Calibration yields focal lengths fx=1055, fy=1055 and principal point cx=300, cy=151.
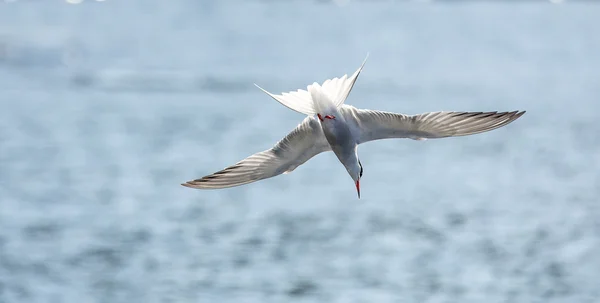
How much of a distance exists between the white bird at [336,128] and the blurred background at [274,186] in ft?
55.6

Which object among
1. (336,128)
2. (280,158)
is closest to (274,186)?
(280,158)

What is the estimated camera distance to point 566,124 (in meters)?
43.8

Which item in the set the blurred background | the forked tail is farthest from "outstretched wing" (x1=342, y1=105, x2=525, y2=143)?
the blurred background

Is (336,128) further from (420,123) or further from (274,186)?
(274,186)

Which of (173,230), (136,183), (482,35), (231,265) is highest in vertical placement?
(482,35)

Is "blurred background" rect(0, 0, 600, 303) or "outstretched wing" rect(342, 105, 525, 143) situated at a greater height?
"blurred background" rect(0, 0, 600, 303)

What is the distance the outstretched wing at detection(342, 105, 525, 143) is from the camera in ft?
23.9

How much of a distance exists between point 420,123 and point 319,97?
853mm

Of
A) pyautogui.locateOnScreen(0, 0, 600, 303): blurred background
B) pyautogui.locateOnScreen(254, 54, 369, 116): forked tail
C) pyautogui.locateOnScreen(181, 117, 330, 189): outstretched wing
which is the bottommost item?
pyautogui.locateOnScreen(181, 117, 330, 189): outstretched wing

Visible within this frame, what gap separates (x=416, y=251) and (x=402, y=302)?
15.4ft

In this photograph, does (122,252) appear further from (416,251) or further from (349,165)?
(349,165)

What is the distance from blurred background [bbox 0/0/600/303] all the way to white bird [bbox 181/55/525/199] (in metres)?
16.9

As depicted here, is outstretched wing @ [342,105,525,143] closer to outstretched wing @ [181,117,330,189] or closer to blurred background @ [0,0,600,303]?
outstretched wing @ [181,117,330,189]

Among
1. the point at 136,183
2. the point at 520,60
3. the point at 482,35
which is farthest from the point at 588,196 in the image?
the point at 482,35
